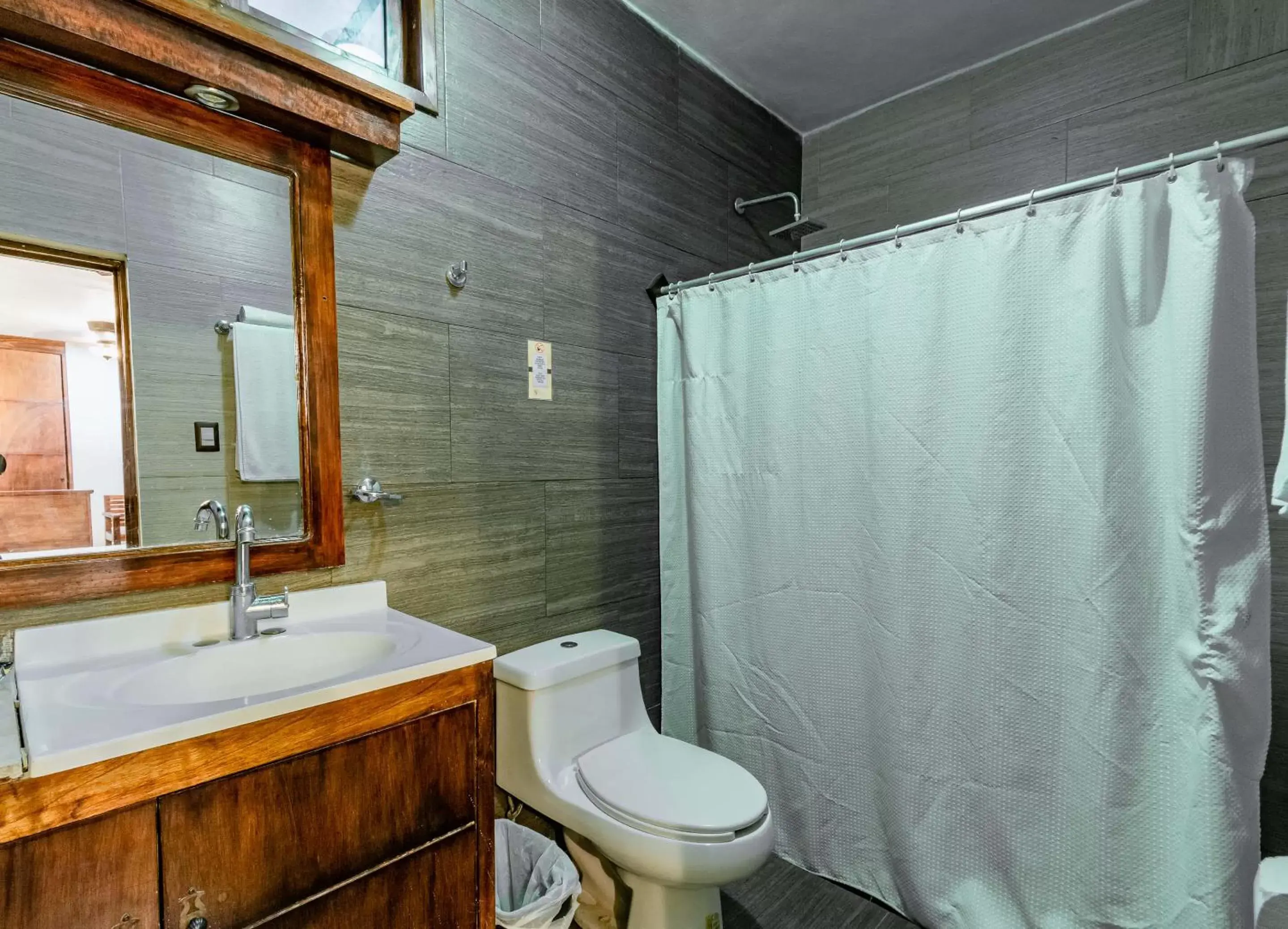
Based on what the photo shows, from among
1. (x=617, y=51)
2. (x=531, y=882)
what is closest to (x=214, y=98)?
(x=617, y=51)

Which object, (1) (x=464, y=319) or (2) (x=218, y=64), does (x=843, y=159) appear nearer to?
(1) (x=464, y=319)

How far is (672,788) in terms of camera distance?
1434mm

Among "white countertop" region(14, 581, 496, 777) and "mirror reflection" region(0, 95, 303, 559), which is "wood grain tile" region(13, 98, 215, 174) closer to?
"mirror reflection" region(0, 95, 303, 559)

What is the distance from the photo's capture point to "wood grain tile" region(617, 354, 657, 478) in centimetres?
200

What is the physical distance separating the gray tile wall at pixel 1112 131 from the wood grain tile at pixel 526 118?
1126mm

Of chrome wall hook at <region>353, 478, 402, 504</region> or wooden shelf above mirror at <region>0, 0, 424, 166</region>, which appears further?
chrome wall hook at <region>353, 478, 402, 504</region>

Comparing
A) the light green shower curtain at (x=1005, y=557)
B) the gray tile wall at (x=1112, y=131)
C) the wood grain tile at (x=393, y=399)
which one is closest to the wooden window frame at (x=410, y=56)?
the wood grain tile at (x=393, y=399)

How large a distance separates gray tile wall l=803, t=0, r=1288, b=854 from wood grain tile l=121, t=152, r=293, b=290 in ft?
6.68

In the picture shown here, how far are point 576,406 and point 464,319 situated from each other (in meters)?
0.41

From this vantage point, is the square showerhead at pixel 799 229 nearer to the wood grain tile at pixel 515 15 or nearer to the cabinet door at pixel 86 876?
the wood grain tile at pixel 515 15

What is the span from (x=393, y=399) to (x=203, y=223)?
1.57 feet

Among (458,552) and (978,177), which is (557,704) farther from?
(978,177)

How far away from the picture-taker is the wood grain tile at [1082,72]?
6.21 feet

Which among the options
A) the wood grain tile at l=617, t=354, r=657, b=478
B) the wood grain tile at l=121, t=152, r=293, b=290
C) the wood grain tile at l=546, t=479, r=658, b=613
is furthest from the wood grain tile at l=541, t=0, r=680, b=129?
the wood grain tile at l=546, t=479, r=658, b=613
